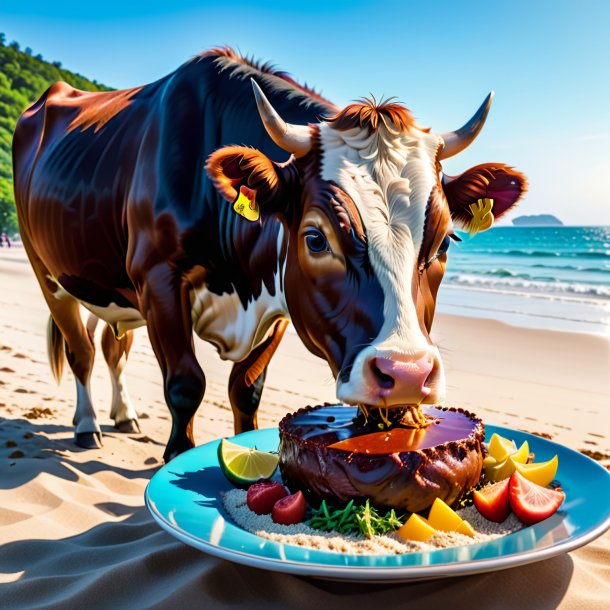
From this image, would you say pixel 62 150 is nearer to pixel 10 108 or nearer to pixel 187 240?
pixel 187 240

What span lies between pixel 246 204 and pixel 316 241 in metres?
0.35

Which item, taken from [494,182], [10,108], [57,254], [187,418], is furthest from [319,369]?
[10,108]

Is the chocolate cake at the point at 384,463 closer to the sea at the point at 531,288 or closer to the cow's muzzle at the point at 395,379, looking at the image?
the cow's muzzle at the point at 395,379

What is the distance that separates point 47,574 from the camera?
2.47 m

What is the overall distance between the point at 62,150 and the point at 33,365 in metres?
3.26

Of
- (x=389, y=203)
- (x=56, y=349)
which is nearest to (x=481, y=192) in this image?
(x=389, y=203)

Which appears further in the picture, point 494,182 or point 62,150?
point 62,150

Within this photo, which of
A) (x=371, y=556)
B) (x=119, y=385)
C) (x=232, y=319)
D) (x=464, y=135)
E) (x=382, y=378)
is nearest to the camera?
(x=371, y=556)

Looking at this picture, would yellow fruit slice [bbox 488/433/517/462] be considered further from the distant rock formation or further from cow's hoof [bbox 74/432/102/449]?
the distant rock formation

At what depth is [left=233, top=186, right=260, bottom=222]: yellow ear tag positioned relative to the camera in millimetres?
2820

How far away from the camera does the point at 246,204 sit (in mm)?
2836

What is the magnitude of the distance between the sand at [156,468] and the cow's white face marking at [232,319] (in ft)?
2.89

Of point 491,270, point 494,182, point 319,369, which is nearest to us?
point 494,182

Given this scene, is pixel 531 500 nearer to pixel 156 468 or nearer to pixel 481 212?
pixel 481 212
